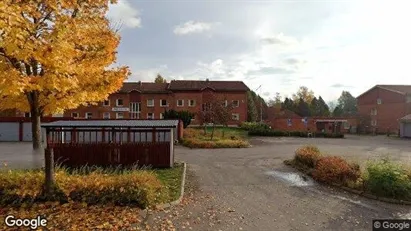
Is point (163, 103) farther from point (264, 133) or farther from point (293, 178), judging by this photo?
point (293, 178)

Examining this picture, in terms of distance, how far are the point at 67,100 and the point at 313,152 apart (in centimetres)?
1322

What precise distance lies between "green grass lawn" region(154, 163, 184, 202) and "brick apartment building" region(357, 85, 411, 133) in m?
49.5

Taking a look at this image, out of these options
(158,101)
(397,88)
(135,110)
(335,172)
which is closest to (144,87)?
(158,101)

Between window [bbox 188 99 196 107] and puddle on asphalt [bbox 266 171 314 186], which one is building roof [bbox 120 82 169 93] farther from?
puddle on asphalt [bbox 266 171 314 186]

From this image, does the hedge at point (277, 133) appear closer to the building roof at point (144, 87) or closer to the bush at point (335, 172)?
the building roof at point (144, 87)

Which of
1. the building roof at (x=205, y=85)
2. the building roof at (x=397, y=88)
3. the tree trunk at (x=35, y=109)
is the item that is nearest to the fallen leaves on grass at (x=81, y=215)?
the tree trunk at (x=35, y=109)

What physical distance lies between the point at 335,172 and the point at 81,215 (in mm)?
10176

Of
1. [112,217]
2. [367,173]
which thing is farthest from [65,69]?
[367,173]

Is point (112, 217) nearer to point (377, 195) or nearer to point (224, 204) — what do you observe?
point (224, 204)

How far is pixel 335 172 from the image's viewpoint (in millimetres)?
12641

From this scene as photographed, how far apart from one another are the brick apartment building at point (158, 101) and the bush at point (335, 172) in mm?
37602

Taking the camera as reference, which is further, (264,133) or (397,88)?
(397,88)

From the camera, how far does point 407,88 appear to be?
55719 mm

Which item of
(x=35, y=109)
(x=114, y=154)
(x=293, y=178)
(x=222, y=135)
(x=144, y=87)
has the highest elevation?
(x=144, y=87)
